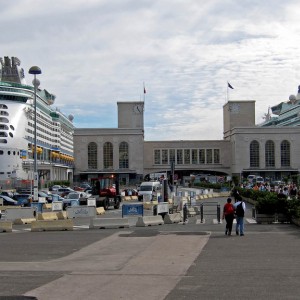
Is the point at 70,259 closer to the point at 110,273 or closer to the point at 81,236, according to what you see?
the point at 110,273

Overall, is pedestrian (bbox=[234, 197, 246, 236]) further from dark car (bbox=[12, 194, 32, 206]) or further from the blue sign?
dark car (bbox=[12, 194, 32, 206])

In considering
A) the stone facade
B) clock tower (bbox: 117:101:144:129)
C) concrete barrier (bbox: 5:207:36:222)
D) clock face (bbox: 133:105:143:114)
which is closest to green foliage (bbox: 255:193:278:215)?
concrete barrier (bbox: 5:207:36:222)

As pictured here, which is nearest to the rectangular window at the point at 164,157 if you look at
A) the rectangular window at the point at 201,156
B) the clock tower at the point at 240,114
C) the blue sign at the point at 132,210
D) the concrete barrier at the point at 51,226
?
the rectangular window at the point at 201,156

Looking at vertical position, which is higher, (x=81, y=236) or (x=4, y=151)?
(x=4, y=151)

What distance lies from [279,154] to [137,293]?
154862mm

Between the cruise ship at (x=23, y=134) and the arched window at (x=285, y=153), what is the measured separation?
61509 millimetres

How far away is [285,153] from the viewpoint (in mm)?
160750

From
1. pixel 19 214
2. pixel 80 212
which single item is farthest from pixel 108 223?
pixel 80 212

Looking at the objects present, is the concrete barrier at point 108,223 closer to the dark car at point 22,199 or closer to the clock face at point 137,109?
the dark car at point 22,199

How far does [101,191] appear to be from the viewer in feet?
144

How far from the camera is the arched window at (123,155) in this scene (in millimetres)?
158375

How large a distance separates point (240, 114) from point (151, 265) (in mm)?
169438

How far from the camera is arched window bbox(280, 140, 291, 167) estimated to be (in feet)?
523

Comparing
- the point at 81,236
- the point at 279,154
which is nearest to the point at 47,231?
the point at 81,236
